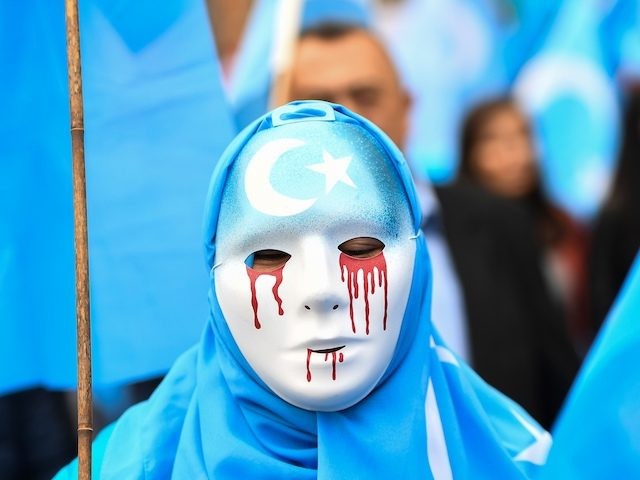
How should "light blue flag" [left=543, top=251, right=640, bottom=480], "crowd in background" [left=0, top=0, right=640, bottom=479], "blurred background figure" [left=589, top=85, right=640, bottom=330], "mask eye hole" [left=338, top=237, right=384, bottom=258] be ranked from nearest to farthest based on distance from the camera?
"light blue flag" [left=543, top=251, right=640, bottom=480] < "mask eye hole" [left=338, top=237, right=384, bottom=258] < "crowd in background" [left=0, top=0, right=640, bottom=479] < "blurred background figure" [left=589, top=85, right=640, bottom=330]

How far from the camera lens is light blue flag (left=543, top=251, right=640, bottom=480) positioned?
9.73ft

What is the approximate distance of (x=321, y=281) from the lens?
3205 millimetres

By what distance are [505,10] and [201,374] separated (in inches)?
286

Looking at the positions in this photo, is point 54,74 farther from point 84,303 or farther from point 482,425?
point 482,425

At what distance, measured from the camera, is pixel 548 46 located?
8.75 m

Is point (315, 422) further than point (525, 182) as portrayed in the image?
No

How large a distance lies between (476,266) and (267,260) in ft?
6.57

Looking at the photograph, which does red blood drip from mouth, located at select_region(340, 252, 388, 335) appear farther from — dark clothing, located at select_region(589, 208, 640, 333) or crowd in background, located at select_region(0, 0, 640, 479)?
dark clothing, located at select_region(589, 208, 640, 333)

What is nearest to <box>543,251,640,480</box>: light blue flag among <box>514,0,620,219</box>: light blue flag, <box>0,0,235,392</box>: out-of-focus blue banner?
<box>0,0,235,392</box>: out-of-focus blue banner

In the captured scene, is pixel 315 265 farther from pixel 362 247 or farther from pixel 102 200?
pixel 102 200

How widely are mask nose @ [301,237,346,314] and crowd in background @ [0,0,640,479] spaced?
46.1 inches

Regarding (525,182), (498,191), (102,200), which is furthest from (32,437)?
(525,182)

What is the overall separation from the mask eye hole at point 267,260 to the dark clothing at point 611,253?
319 centimetres

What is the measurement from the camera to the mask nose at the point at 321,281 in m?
3.21
